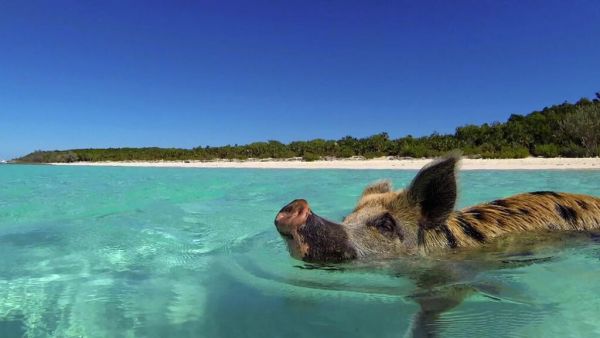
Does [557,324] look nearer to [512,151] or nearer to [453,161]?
[453,161]

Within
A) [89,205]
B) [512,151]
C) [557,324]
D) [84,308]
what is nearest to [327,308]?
[557,324]

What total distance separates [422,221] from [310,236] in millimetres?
1354

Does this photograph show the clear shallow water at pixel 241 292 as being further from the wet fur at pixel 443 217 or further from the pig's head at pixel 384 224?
the wet fur at pixel 443 217

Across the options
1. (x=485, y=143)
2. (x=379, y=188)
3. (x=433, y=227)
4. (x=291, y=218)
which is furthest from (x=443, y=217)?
(x=485, y=143)

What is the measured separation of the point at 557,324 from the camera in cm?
267

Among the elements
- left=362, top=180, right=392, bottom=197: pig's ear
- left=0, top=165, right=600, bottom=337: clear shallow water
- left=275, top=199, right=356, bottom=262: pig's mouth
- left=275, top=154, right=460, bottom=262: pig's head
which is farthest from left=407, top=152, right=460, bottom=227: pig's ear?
left=275, top=199, right=356, bottom=262: pig's mouth

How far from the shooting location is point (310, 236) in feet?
10.9

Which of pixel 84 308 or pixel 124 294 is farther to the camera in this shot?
pixel 124 294

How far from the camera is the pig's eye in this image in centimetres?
405

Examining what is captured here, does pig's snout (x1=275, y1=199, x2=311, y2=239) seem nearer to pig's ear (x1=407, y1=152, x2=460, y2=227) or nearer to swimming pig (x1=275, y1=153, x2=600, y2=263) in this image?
swimming pig (x1=275, y1=153, x2=600, y2=263)

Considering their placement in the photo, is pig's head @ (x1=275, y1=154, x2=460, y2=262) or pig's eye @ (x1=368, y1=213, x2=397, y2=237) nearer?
pig's head @ (x1=275, y1=154, x2=460, y2=262)

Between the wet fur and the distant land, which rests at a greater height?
the distant land

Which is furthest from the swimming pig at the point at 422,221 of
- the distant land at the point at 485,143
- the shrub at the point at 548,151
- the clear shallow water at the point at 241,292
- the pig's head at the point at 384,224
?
the shrub at the point at 548,151

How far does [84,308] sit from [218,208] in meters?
6.07
